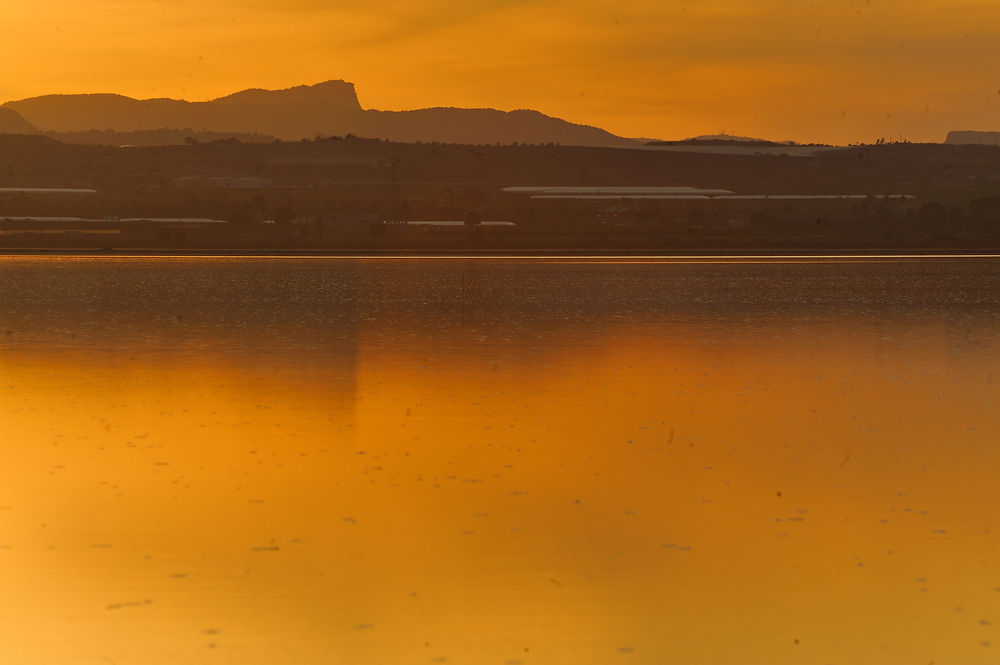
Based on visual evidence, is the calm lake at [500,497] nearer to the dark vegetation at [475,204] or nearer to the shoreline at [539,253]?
the shoreline at [539,253]

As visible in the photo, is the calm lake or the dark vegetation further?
the dark vegetation

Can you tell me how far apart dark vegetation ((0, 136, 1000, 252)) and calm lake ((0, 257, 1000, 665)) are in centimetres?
5660

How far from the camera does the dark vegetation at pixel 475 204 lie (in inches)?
3440

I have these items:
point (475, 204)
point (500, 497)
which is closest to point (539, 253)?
point (500, 497)

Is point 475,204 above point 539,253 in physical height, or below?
below

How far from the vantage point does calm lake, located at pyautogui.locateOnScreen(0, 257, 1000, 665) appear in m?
9.38

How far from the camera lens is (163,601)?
1000cm

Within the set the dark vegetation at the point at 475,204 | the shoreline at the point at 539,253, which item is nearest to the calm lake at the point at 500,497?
the shoreline at the point at 539,253

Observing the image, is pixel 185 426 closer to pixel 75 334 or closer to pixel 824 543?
pixel 824 543

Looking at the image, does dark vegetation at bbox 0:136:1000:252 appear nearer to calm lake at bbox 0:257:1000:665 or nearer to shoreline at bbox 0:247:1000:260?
shoreline at bbox 0:247:1000:260

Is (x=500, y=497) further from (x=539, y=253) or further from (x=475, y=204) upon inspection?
(x=475, y=204)

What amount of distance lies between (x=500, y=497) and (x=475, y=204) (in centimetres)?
12811

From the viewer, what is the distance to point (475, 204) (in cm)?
14050

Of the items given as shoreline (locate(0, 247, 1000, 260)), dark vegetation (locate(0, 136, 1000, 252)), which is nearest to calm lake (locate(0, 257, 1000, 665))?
shoreline (locate(0, 247, 1000, 260))
